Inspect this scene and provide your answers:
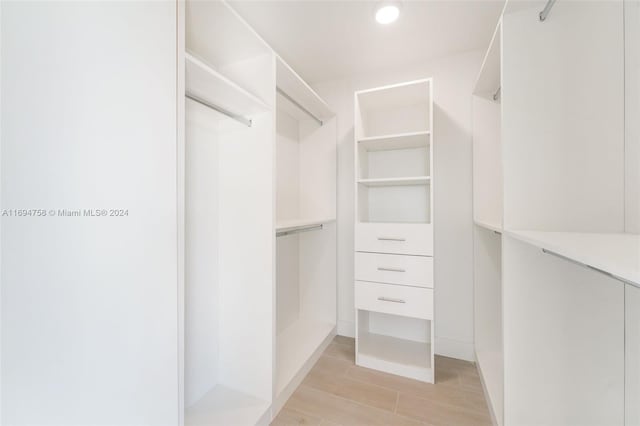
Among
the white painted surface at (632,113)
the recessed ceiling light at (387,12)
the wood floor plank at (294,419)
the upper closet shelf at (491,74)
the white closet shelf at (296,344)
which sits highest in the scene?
the recessed ceiling light at (387,12)

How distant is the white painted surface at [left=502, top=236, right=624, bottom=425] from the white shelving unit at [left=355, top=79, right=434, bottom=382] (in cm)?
52

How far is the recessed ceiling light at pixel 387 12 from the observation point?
1.45m

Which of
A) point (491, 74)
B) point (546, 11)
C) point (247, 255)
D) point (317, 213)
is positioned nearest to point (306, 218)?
point (317, 213)

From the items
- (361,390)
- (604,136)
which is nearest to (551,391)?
(361,390)

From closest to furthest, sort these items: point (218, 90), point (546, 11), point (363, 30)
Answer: point (546, 11)
point (218, 90)
point (363, 30)

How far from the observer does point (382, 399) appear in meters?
1.53

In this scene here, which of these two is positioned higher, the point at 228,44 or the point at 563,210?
the point at 228,44

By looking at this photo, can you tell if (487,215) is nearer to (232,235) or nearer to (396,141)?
(396,141)

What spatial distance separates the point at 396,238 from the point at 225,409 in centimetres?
140

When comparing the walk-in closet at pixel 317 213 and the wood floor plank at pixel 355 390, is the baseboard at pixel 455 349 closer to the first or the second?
the walk-in closet at pixel 317 213

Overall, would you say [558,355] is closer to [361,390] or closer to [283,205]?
[361,390]
